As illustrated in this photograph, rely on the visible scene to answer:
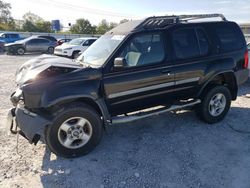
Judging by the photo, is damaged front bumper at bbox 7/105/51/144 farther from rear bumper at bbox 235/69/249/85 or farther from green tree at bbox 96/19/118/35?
green tree at bbox 96/19/118/35

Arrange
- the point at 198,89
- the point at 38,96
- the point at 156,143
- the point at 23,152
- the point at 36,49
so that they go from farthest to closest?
the point at 36,49
the point at 198,89
the point at 156,143
the point at 23,152
the point at 38,96

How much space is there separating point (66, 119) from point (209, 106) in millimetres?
Result: 2936

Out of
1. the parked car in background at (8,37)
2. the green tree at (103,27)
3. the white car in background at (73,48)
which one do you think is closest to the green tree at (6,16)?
the green tree at (103,27)

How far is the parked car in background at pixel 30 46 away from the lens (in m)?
22.3

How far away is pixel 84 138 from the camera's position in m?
4.44

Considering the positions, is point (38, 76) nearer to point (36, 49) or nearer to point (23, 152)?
point (23, 152)

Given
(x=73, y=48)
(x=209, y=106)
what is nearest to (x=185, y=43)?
(x=209, y=106)

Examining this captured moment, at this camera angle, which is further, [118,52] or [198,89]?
[198,89]

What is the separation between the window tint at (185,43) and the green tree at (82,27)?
5004cm

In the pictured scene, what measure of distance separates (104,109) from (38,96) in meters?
1.05

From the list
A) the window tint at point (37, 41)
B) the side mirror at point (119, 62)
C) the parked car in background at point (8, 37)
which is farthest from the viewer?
the parked car in background at point (8, 37)

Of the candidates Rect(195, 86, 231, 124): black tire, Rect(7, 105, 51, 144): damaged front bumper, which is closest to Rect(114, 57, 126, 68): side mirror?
Rect(7, 105, 51, 144): damaged front bumper

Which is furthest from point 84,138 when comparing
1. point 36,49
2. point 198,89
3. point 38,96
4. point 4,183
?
point 36,49

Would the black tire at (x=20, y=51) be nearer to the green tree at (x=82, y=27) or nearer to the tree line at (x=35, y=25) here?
the tree line at (x=35, y=25)
